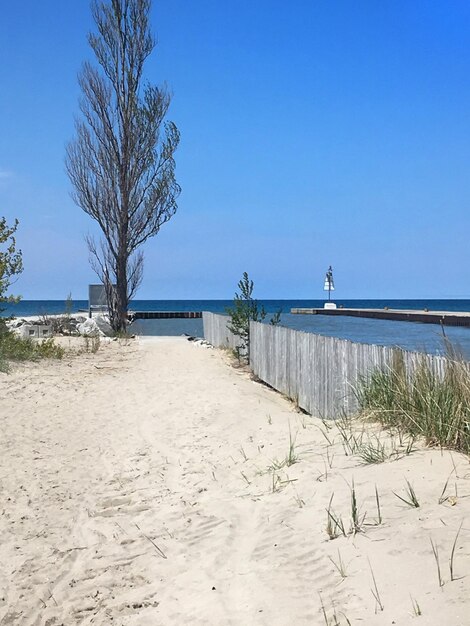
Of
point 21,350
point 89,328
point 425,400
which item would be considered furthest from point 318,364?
point 89,328

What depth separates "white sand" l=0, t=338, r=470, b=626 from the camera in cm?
352

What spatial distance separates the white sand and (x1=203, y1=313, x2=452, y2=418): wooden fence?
931 mm

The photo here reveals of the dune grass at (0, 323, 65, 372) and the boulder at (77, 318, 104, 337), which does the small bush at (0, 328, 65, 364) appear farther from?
the boulder at (77, 318, 104, 337)

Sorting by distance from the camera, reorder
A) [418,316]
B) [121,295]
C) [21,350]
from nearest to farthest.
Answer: [21,350] → [121,295] → [418,316]

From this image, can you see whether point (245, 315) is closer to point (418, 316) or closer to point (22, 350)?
point (22, 350)

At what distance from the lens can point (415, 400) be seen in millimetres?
6207

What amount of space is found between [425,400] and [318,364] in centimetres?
450

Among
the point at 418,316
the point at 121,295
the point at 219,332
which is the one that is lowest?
the point at 219,332

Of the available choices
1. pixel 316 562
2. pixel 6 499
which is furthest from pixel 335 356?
pixel 316 562

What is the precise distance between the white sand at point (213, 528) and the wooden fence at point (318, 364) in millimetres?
931

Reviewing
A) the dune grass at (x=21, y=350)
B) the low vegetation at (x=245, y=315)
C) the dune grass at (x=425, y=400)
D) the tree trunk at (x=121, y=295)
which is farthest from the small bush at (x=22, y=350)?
the tree trunk at (x=121, y=295)

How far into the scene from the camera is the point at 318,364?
10.5m

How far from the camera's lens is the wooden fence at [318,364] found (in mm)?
7887

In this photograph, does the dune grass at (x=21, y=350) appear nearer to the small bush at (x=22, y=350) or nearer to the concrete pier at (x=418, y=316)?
the small bush at (x=22, y=350)
